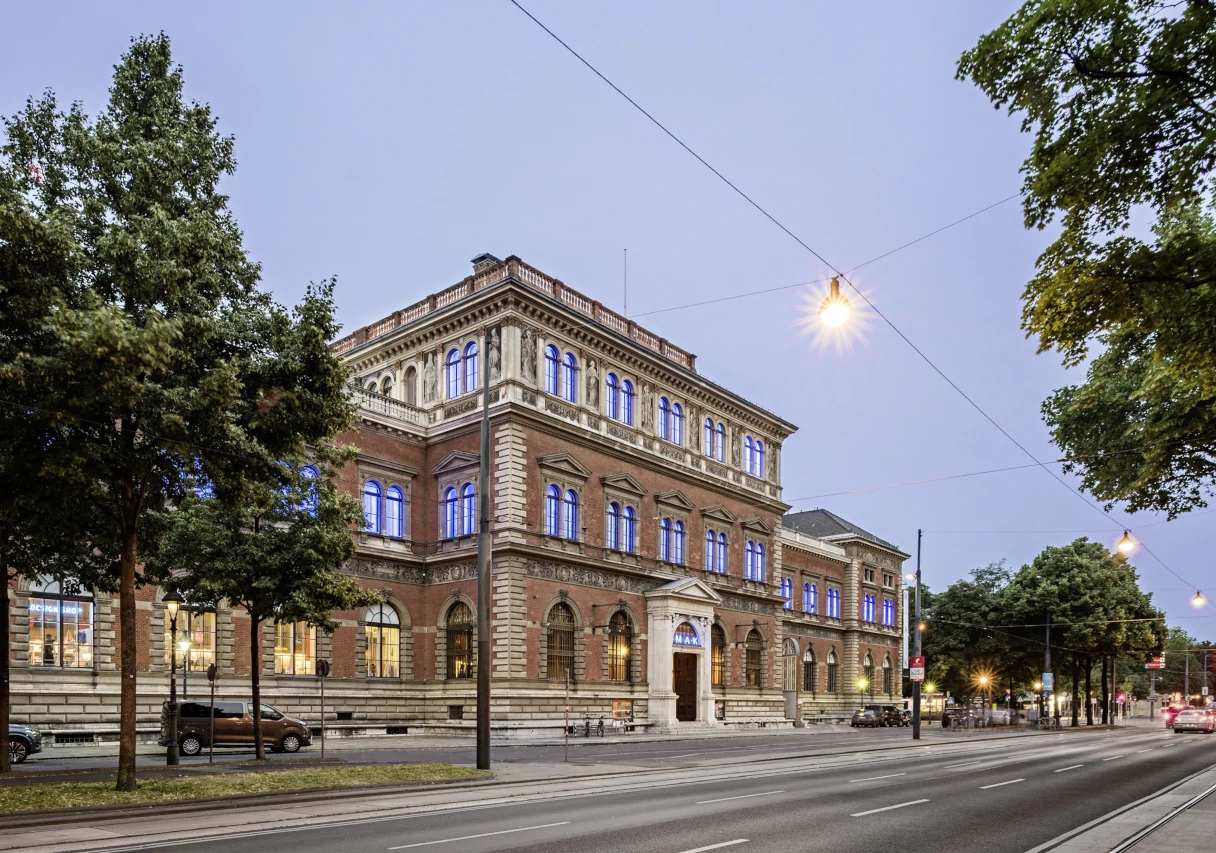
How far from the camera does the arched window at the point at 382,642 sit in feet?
142

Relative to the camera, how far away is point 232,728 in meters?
31.1

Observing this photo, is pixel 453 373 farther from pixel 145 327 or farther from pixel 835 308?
pixel 835 308

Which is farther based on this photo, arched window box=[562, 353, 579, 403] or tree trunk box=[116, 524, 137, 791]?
arched window box=[562, 353, 579, 403]

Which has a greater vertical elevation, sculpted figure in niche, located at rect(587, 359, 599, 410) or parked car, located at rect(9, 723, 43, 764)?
sculpted figure in niche, located at rect(587, 359, 599, 410)

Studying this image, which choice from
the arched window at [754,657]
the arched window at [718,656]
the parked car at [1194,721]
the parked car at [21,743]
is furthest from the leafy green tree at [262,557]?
the parked car at [1194,721]

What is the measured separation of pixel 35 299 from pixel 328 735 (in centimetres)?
2722

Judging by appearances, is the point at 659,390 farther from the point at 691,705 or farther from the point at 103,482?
the point at 103,482

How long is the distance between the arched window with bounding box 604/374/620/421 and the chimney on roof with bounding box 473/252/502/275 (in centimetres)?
805

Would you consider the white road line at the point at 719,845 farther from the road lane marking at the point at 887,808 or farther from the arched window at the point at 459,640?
the arched window at the point at 459,640

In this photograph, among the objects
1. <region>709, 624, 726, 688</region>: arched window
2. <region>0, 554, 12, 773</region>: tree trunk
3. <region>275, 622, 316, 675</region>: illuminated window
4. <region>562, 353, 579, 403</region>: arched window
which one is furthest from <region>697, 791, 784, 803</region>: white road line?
<region>709, 624, 726, 688</region>: arched window

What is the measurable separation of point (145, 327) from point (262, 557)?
1017 cm

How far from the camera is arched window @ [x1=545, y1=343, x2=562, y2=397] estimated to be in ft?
149

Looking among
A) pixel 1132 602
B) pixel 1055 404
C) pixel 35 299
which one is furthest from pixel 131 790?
pixel 1132 602

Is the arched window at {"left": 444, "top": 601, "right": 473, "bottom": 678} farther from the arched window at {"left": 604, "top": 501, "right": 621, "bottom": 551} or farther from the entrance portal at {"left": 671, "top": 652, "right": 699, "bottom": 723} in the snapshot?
the entrance portal at {"left": 671, "top": 652, "right": 699, "bottom": 723}
